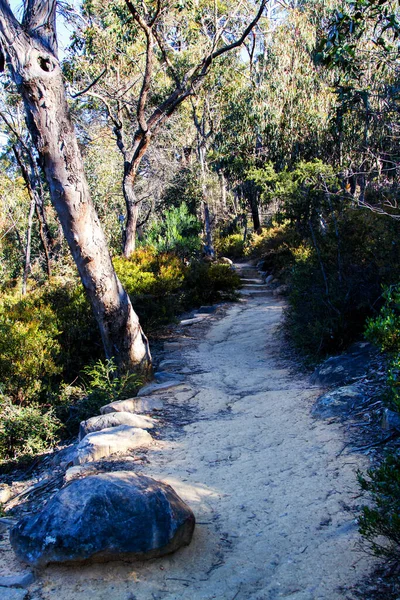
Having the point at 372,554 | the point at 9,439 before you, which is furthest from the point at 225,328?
the point at 372,554

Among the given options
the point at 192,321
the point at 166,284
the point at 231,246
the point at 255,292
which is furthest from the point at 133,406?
the point at 231,246

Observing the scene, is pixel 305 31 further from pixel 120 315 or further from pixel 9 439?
pixel 9 439

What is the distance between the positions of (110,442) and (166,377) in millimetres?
2475

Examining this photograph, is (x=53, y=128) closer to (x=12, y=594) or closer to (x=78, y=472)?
(x=78, y=472)

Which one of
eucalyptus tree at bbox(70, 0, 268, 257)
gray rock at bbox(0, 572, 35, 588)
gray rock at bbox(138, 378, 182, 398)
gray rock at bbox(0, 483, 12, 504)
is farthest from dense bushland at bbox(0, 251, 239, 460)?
gray rock at bbox(0, 572, 35, 588)

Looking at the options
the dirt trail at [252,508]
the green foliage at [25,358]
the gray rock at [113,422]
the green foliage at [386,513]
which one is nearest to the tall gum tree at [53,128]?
the green foliage at [25,358]

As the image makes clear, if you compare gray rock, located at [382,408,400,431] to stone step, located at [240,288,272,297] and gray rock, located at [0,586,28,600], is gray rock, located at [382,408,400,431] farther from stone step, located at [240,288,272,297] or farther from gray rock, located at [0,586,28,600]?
stone step, located at [240,288,272,297]

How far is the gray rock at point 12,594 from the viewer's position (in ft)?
7.85

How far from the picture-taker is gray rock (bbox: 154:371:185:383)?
657cm

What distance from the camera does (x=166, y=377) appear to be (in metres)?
6.66

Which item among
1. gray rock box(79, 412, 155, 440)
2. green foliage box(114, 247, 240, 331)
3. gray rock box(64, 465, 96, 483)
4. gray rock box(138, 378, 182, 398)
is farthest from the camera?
green foliage box(114, 247, 240, 331)

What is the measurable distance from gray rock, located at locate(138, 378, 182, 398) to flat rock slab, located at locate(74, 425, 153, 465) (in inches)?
53.0

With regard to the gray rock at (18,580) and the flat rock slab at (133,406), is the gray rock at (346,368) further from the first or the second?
the gray rock at (18,580)

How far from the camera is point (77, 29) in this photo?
11773mm
